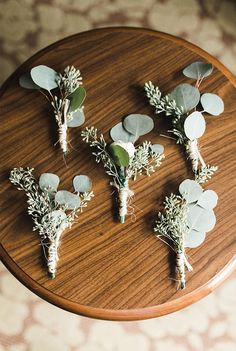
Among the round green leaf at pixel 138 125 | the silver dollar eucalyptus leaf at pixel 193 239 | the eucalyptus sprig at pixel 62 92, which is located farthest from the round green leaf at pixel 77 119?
the silver dollar eucalyptus leaf at pixel 193 239

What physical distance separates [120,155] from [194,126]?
184mm

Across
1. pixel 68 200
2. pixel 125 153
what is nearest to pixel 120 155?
pixel 125 153

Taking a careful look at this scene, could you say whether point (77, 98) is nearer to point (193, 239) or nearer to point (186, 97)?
point (186, 97)

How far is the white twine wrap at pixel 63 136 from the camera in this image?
50.3 inches

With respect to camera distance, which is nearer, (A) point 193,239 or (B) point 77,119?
(A) point 193,239

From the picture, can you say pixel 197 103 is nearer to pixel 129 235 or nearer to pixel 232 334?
pixel 129 235

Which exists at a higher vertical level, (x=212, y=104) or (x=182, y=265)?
(x=212, y=104)

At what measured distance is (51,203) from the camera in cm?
122

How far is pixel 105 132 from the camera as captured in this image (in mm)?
1304

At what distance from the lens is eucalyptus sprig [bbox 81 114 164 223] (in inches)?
48.1

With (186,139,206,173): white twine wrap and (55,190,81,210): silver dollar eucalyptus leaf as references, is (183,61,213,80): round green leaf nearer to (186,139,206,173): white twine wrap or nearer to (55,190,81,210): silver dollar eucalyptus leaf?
(186,139,206,173): white twine wrap

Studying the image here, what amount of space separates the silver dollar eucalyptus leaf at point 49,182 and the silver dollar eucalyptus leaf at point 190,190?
26cm

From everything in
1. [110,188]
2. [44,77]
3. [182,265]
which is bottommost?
[182,265]

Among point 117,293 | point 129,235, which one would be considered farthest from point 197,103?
point 117,293
